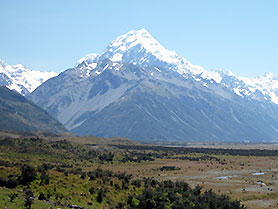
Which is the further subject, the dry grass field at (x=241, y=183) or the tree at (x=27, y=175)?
the dry grass field at (x=241, y=183)

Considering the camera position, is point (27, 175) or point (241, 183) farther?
point (241, 183)

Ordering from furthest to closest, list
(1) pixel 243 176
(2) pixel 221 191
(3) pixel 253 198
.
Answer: (1) pixel 243 176
(2) pixel 221 191
(3) pixel 253 198

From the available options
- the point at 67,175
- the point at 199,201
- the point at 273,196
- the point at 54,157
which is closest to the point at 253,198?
the point at 273,196

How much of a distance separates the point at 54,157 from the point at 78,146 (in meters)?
28.5

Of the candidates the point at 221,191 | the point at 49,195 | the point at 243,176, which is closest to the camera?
the point at 49,195

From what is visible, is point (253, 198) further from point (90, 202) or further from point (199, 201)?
point (90, 202)

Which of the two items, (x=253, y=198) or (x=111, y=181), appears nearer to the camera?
(x=111, y=181)

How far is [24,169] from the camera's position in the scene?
156 ft

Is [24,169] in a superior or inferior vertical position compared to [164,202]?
superior

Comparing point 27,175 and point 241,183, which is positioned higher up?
point 27,175

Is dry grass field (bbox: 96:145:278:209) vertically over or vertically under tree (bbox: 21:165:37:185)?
under

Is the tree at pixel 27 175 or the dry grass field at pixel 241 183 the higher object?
the tree at pixel 27 175

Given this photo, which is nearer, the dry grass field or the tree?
the tree

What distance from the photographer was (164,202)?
47.1 metres
